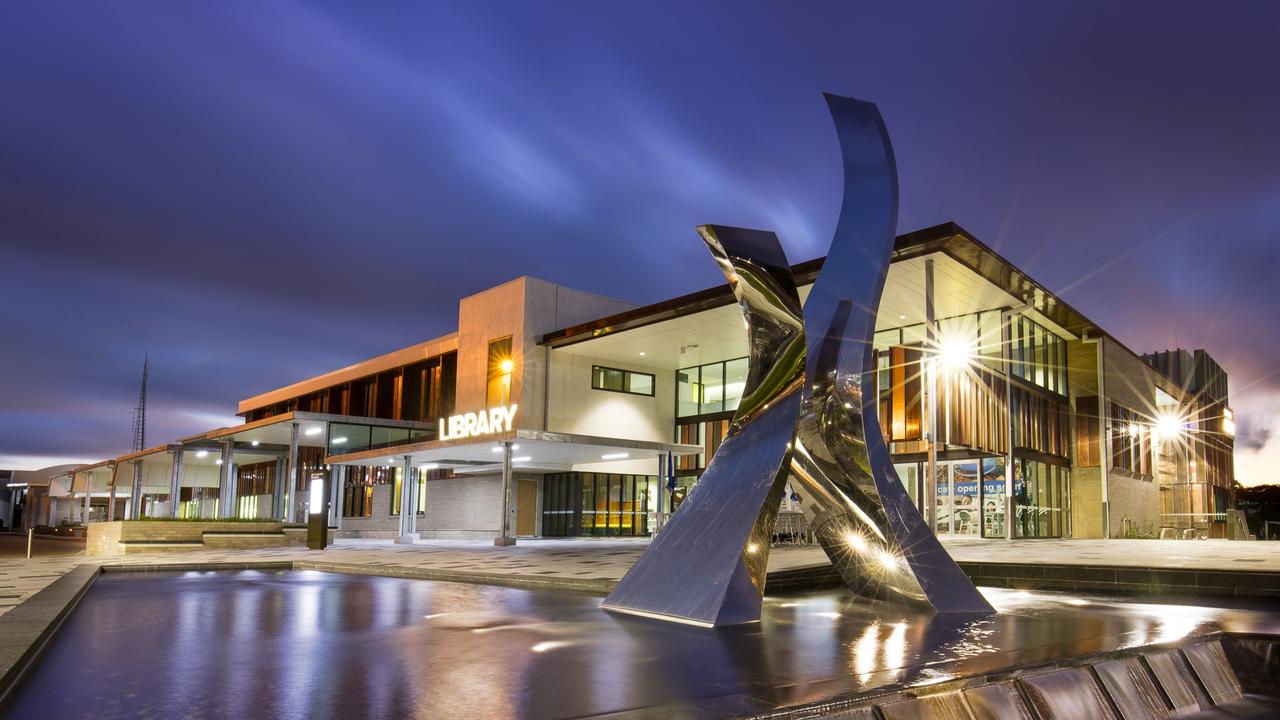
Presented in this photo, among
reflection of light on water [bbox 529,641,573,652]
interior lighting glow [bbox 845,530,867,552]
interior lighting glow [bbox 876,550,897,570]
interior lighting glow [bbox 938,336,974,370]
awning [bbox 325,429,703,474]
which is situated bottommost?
A: reflection of light on water [bbox 529,641,573,652]

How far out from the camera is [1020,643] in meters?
6.99

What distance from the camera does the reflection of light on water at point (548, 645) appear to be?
22.6 feet

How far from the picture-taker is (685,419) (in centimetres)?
3509

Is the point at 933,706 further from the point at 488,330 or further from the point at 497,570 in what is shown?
the point at 488,330

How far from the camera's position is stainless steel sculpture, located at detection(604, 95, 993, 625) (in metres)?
8.33

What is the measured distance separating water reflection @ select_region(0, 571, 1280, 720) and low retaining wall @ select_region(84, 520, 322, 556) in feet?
41.4

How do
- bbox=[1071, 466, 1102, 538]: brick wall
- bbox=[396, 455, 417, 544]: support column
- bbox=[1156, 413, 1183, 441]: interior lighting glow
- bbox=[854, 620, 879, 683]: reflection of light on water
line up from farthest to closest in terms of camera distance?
bbox=[1156, 413, 1183, 441]: interior lighting glow < bbox=[1071, 466, 1102, 538]: brick wall < bbox=[396, 455, 417, 544]: support column < bbox=[854, 620, 879, 683]: reflection of light on water

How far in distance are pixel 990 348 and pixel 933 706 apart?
21.5 m

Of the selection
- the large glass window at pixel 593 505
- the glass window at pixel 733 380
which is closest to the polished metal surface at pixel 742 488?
the glass window at pixel 733 380

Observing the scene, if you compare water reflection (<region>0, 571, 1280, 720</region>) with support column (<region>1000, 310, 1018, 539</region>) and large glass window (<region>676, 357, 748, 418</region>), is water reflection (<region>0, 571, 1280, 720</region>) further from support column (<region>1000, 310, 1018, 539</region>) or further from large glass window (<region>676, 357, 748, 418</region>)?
large glass window (<region>676, 357, 748, 418</region>)

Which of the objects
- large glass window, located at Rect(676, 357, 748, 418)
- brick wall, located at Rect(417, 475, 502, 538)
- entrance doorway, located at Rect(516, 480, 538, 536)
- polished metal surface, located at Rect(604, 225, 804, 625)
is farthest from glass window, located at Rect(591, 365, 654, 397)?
polished metal surface, located at Rect(604, 225, 804, 625)

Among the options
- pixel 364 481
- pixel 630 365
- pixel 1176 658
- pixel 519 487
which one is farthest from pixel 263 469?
pixel 1176 658

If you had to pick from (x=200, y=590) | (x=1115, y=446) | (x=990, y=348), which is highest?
(x=990, y=348)

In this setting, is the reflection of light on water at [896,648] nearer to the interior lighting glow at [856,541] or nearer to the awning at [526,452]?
the interior lighting glow at [856,541]
